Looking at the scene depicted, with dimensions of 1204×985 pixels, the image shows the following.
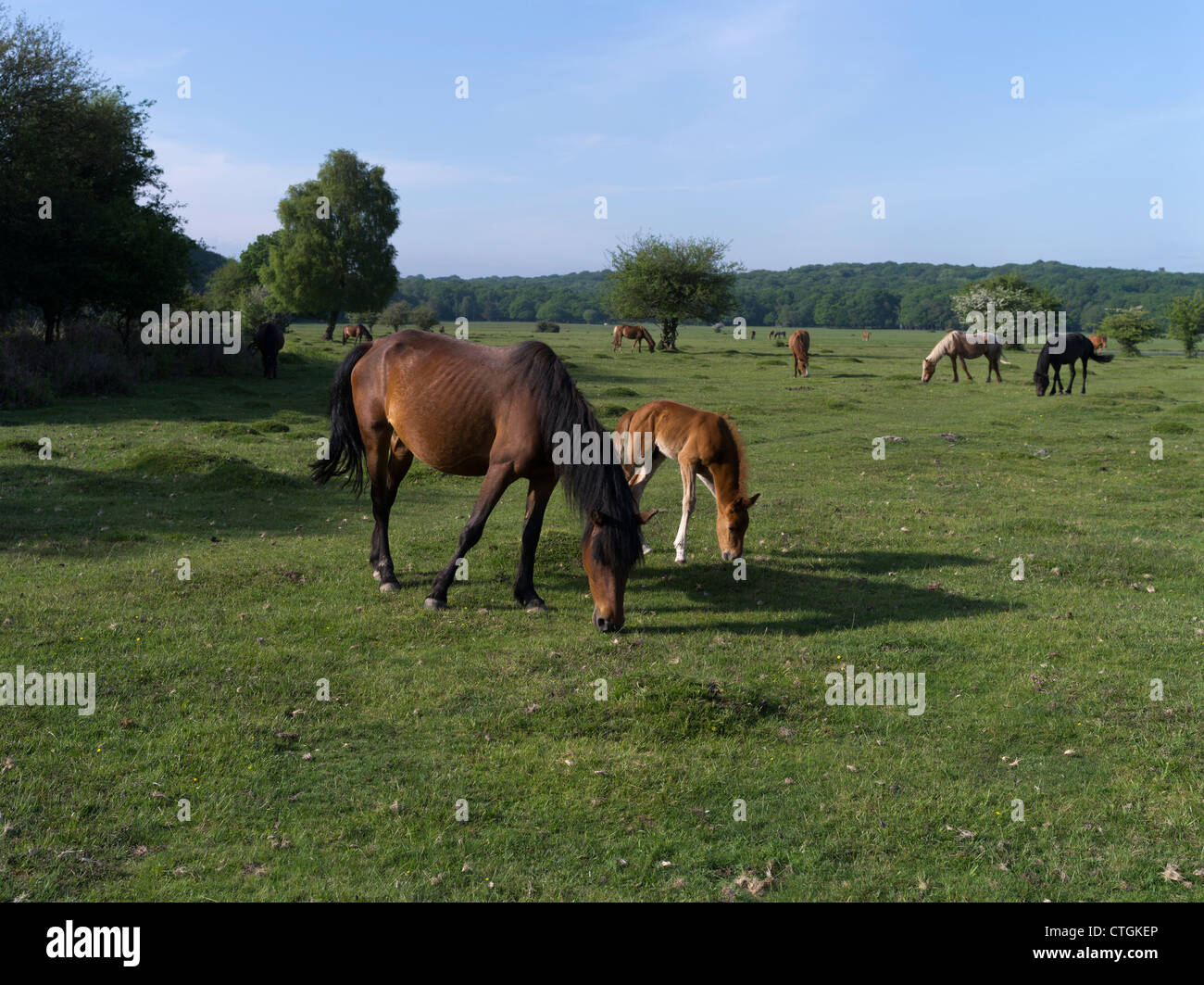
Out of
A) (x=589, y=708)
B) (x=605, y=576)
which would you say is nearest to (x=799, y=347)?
(x=605, y=576)

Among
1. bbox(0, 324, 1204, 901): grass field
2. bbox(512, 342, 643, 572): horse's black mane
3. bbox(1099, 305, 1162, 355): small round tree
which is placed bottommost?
bbox(0, 324, 1204, 901): grass field

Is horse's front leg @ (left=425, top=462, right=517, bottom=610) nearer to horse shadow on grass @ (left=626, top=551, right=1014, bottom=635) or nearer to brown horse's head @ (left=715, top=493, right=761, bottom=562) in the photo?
horse shadow on grass @ (left=626, top=551, right=1014, bottom=635)

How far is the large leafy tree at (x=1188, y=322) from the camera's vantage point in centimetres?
6925

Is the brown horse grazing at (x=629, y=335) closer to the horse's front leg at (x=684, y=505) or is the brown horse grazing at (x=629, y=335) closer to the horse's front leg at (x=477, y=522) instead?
the horse's front leg at (x=684, y=505)

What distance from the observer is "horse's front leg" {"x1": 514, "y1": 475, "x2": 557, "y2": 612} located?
9938 mm

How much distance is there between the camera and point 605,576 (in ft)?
28.8

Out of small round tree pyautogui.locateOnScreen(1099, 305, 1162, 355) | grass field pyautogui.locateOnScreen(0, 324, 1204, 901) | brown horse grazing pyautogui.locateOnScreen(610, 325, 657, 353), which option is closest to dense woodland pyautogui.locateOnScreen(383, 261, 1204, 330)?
small round tree pyautogui.locateOnScreen(1099, 305, 1162, 355)

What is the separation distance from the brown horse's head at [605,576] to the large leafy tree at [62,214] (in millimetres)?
27229

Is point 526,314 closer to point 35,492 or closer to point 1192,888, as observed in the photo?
point 35,492

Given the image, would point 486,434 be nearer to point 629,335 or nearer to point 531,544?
point 531,544

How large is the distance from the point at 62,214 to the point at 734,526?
28986mm

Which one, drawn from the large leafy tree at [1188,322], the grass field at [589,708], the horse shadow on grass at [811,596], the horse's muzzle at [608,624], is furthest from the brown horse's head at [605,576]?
the large leafy tree at [1188,322]

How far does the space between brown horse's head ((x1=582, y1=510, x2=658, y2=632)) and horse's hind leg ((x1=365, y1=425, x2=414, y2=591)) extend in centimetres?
303
